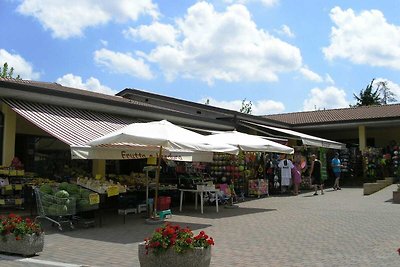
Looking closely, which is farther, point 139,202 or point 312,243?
point 139,202

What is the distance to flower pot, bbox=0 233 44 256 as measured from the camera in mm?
7793

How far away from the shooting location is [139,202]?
44.4 ft

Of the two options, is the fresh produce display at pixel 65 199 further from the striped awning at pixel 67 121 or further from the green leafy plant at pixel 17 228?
the green leafy plant at pixel 17 228

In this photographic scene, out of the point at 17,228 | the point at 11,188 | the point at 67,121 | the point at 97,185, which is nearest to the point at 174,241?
the point at 17,228

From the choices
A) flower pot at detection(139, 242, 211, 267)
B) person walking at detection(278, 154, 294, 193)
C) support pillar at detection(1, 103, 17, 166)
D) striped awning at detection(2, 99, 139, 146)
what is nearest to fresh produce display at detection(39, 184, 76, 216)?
striped awning at detection(2, 99, 139, 146)

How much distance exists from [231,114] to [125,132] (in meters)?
12.5

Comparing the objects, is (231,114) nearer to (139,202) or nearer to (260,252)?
(139,202)

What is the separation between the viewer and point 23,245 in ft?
25.5

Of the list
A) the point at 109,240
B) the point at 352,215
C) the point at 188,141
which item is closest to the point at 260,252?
the point at 109,240

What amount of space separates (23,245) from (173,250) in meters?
3.00

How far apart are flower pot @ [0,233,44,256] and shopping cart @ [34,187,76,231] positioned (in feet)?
7.91

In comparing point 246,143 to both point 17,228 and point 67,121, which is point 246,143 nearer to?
point 67,121

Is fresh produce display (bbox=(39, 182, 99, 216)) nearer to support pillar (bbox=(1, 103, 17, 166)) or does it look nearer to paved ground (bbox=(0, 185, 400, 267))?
paved ground (bbox=(0, 185, 400, 267))

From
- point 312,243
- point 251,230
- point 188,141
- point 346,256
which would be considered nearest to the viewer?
point 346,256
